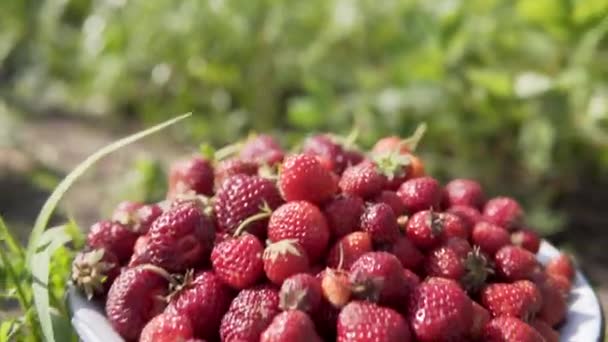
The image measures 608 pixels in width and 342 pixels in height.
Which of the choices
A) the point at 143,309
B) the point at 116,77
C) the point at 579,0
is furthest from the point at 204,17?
the point at 143,309

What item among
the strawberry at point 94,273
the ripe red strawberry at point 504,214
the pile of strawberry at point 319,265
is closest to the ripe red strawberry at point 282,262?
the pile of strawberry at point 319,265

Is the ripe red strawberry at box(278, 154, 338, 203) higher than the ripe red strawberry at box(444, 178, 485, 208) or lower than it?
higher

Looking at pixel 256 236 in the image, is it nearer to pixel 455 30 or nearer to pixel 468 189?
pixel 468 189

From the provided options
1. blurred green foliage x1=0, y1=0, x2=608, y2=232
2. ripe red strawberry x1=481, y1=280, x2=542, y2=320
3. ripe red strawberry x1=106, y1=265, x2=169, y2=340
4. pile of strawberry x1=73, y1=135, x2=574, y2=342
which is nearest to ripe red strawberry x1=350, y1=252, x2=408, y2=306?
pile of strawberry x1=73, y1=135, x2=574, y2=342

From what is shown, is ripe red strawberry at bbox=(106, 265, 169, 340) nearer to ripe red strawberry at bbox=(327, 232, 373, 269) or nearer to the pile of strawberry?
the pile of strawberry

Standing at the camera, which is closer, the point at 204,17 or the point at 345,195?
the point at 345,195

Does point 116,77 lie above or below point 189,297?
below

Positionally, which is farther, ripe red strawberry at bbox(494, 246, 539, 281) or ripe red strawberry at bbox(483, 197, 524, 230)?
ripe red strawberry at bbox(483, 197, 524, 230)
